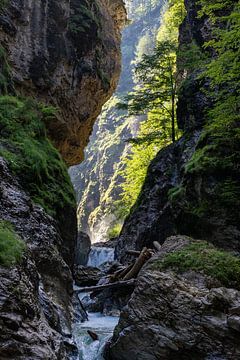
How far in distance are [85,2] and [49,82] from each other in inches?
307

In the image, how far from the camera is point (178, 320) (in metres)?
6.81

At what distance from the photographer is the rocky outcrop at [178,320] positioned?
6.30 metres

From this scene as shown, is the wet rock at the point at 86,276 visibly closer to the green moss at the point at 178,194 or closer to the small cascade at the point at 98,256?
the green moss at the point at 178,194

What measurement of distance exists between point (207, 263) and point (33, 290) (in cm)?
376

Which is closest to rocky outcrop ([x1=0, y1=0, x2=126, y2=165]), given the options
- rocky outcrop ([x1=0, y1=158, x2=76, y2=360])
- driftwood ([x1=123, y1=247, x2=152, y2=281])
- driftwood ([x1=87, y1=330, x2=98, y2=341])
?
driftwood ([x1=123, y1=247, x2=152, y2=281])

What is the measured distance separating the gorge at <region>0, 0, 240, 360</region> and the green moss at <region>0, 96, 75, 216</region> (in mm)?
54

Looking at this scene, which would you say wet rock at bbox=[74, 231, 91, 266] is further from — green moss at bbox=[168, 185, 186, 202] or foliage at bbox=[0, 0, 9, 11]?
foliage at bbox=[0, 0, 9, 11]

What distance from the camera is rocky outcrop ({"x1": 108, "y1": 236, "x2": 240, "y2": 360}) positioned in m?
6.30

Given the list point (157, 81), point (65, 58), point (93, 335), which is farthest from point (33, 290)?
point (65, 58)

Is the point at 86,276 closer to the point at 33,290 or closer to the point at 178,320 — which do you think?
the point at 178,320

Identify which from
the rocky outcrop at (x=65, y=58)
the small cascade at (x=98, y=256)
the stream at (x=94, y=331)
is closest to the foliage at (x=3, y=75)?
the rocky outcrop at (x=65, y=58)

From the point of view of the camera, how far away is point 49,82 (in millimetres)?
21016

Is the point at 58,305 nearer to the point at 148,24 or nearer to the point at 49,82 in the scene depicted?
the point at 49,82

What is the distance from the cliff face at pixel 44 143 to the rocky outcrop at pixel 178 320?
1306 mm
